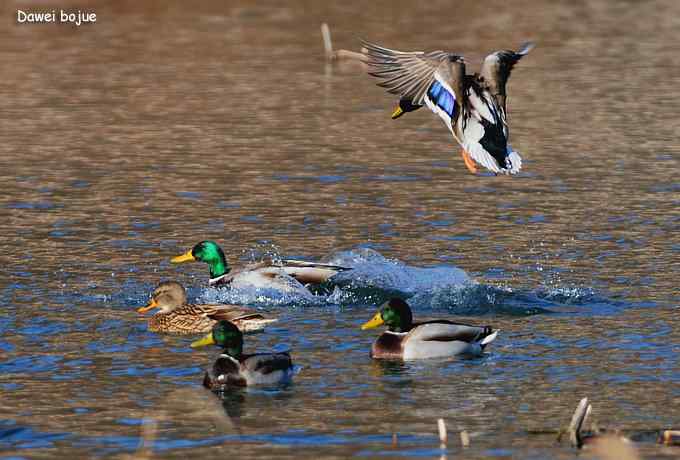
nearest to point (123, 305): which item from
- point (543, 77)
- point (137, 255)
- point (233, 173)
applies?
point (137, 255)

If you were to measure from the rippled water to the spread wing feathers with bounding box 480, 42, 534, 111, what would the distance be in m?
1.76

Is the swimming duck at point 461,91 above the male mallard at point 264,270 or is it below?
above

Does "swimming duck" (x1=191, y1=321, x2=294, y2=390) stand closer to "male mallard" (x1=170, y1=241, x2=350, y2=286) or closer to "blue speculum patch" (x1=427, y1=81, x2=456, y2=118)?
"male mallard" (x1=170, y1=241, x2=350, y2=286)

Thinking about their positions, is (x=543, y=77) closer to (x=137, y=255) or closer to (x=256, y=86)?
(x=256, y=86)

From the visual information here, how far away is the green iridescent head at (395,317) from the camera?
38.2ft

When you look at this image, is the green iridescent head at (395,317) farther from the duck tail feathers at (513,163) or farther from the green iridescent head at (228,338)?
the duck tail feathers at (513,163)

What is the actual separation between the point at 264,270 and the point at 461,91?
2.56m

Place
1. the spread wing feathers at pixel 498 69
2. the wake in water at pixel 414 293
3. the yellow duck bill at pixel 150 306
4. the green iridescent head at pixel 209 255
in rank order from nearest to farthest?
the spread wing feathers at pixel 498 69 → the yellow duck bill at pixel 150 306 → the wake in water at pixel 414 293 → the green iridescent head at pixel 209 255

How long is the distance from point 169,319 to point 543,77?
53.0ft

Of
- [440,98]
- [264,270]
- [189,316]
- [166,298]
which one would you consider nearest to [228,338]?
[189,316]

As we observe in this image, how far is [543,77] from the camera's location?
27328 millimetres

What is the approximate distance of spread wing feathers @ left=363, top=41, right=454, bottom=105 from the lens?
12336mm

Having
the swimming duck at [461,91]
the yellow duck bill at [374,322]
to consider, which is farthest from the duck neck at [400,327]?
the swimming duck at [461,91]

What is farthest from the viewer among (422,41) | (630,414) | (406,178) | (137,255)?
(422,41)
